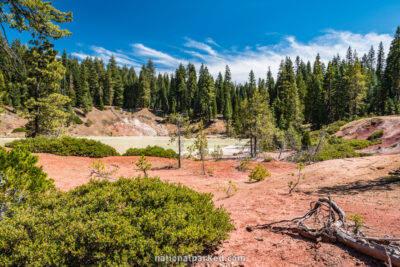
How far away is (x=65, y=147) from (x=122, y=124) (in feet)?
141

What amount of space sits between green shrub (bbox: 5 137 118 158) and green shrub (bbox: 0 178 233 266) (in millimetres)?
13920

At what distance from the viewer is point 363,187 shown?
626 centimetres

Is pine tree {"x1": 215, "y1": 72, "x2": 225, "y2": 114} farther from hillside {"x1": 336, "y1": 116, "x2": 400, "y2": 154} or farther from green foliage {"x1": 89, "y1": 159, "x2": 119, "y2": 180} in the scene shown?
green foliage {"x1": 89, "y1": 159, "x2": 119, "y2": 180}

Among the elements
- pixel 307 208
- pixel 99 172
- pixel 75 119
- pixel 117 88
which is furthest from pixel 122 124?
pixel 307 208

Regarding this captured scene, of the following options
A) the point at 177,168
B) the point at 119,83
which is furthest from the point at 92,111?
the point at 177,168

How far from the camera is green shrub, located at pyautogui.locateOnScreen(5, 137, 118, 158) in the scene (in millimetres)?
14695

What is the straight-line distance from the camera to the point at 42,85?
16375mm

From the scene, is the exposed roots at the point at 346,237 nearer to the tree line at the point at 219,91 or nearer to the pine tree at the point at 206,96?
the tree line at the point at 219,91

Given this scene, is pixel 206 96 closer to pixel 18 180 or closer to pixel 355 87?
pixel 355 87

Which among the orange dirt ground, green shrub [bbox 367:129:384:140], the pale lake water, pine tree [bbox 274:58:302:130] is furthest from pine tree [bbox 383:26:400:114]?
the orange dirt ground

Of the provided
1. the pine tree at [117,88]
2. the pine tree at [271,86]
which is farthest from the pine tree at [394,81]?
the pine tree at [117,88]

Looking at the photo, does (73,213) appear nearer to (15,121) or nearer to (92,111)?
(15,121)

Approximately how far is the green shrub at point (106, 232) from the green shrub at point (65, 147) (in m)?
13.9

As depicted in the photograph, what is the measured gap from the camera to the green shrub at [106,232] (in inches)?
91.7
